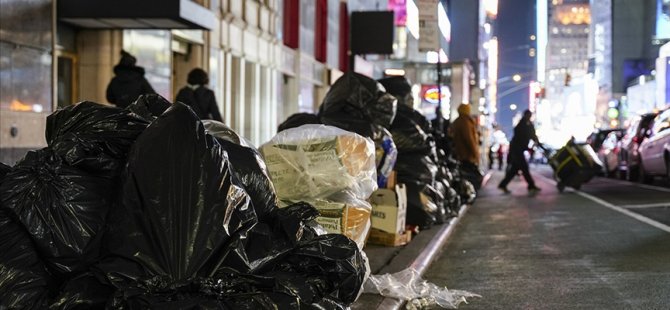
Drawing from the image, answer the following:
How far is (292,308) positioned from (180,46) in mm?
11913

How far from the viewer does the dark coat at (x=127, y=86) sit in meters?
8.30

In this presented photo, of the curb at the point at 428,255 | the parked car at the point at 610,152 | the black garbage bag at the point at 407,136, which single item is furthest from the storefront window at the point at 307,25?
the black garbage bag at the point at 407,136

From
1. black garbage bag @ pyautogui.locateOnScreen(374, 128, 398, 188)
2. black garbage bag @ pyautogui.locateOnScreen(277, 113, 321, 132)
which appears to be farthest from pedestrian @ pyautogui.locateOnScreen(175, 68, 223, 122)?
black garbage bag @ pyautogui.locateOnScreen(374, 128, 398, 188)

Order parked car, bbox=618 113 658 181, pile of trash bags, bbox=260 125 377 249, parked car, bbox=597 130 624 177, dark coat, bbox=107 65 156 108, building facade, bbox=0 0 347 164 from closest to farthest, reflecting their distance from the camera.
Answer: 1. pile of trash bags, bbox=260 125 377 249
2. dark coat, bbox=107 65 156 108
3. building facade, bbox=0 0 347 164
4. parked car, bbox=618 113 658 181
5. parked car, bbox=597 130 624 177

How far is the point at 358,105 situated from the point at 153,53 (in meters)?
6.19

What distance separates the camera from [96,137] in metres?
3.53

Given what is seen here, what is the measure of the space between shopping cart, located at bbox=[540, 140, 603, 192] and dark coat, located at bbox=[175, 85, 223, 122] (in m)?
8.83

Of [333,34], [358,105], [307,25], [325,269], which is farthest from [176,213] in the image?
[333,34]

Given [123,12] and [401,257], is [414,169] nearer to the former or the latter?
[401,257]

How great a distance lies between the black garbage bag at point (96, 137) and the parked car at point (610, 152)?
20575 millimetres

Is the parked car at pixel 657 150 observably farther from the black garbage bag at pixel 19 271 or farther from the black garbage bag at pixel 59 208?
the black garbage bag at pixel 19 271

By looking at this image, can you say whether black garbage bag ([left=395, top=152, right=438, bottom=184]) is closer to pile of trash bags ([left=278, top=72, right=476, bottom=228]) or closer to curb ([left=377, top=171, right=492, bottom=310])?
pile of trash bags ([left=278, top=72, right=476, bottom=228])

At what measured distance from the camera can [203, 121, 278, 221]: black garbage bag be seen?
152 inches

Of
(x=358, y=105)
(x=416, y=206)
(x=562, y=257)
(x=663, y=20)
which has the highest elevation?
(x=663, y=20)
